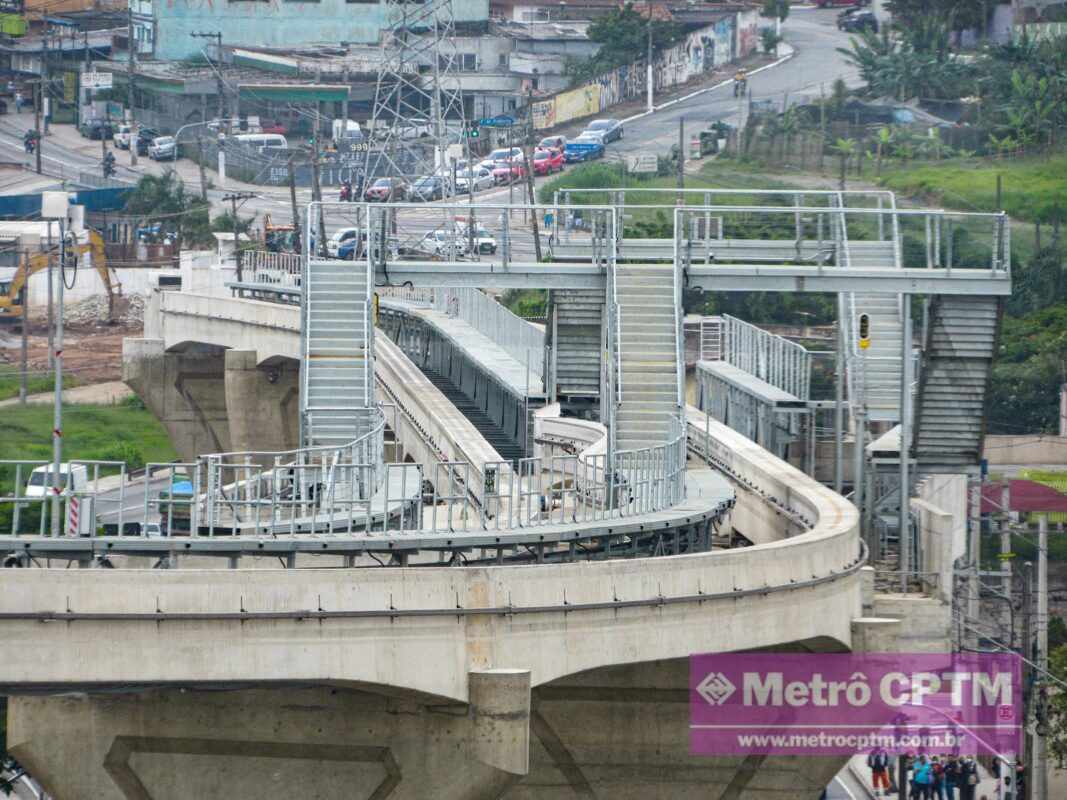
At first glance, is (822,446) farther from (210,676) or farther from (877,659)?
(210,676)

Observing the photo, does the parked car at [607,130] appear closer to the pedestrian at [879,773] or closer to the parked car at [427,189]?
the parked car at [427,189]

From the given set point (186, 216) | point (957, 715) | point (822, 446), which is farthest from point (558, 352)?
point (186, 216)

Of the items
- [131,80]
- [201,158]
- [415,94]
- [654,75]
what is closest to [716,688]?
[201,158]

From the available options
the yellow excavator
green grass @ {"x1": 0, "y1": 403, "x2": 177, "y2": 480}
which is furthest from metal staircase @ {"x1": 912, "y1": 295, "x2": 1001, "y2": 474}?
the yellow excavator

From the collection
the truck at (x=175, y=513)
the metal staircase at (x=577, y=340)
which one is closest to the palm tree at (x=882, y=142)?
the metal staircase at (x=577, y=340)

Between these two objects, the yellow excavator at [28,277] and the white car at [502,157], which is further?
the white car at [502,157]

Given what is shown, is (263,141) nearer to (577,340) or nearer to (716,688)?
(577,340)
